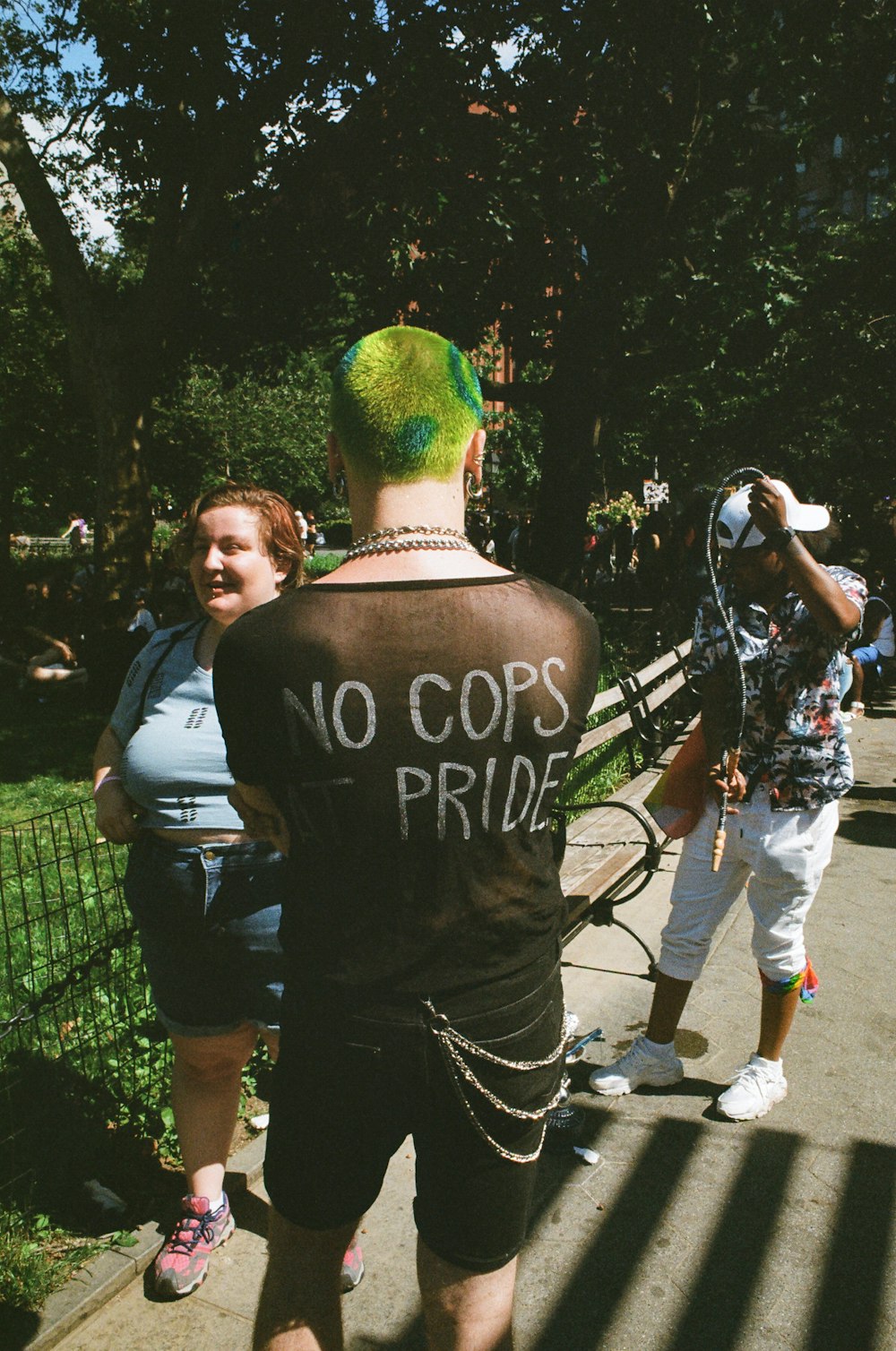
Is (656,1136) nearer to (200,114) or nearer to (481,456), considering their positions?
(481,456)

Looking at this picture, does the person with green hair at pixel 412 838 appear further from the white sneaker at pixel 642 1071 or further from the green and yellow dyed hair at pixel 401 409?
the white sneaker at pixel 642 1071

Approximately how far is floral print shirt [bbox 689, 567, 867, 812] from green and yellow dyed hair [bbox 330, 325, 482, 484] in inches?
74.9

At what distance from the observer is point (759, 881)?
3.28m

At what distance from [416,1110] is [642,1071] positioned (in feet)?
7.67

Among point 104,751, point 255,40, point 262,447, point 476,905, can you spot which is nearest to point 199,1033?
point 104,751

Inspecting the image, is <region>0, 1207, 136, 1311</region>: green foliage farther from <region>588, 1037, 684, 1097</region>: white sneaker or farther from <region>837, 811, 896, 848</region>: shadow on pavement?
<region>837, 811, 896, 848</region>: shadow on pavement

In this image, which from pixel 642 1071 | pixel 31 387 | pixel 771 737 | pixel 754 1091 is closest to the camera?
pixel 771 737

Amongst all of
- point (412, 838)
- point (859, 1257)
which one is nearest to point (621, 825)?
point (859, 1257)

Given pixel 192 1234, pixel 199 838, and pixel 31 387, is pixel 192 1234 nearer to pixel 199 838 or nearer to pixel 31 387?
pixel 199 838

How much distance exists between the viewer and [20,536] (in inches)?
1848

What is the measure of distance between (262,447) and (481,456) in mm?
36838

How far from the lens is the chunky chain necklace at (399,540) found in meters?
1.44

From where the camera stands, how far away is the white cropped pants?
125 inches

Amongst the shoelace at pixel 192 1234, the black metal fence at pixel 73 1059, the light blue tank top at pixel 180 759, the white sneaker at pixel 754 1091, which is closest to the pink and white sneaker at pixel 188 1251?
the shoelace at pixel 192 1234
